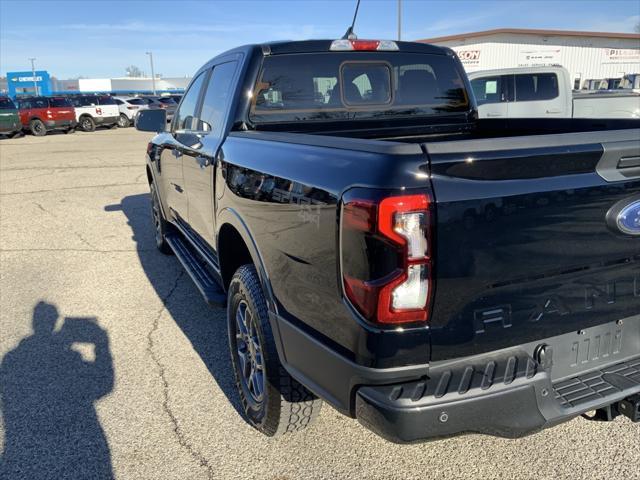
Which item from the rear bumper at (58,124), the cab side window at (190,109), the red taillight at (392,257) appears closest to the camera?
the red taillight at (392,257)

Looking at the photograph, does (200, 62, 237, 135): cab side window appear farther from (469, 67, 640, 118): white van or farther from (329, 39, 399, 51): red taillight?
(469, 67, 640, 118): white van

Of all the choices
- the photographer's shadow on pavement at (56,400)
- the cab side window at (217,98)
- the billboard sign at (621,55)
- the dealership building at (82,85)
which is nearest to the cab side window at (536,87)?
the cab side window at (217,98)

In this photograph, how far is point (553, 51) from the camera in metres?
36.9

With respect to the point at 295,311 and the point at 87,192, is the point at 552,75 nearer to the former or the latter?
the point at 87,192

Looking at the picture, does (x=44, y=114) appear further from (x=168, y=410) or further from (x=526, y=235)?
(x=526, y=235)

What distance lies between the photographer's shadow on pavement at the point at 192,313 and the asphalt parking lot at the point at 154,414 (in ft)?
0.05

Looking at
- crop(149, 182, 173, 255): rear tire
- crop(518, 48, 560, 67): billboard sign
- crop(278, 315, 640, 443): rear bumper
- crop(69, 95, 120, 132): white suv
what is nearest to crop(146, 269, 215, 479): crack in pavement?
crop(278, 315, 640, 443): rear bumper

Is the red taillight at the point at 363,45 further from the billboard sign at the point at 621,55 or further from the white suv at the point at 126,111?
the billboard sign at the point at 621,55

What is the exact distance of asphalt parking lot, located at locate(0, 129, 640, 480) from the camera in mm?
2607

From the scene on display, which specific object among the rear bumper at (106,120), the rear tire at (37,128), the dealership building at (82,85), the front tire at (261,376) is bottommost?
the front tire at (261,376)

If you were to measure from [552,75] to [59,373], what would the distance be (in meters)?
11.3

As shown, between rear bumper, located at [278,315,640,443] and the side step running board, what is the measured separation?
1526 mm

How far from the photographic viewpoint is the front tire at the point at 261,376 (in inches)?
100

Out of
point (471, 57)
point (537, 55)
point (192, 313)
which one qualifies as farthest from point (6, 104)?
point (537, 55)
